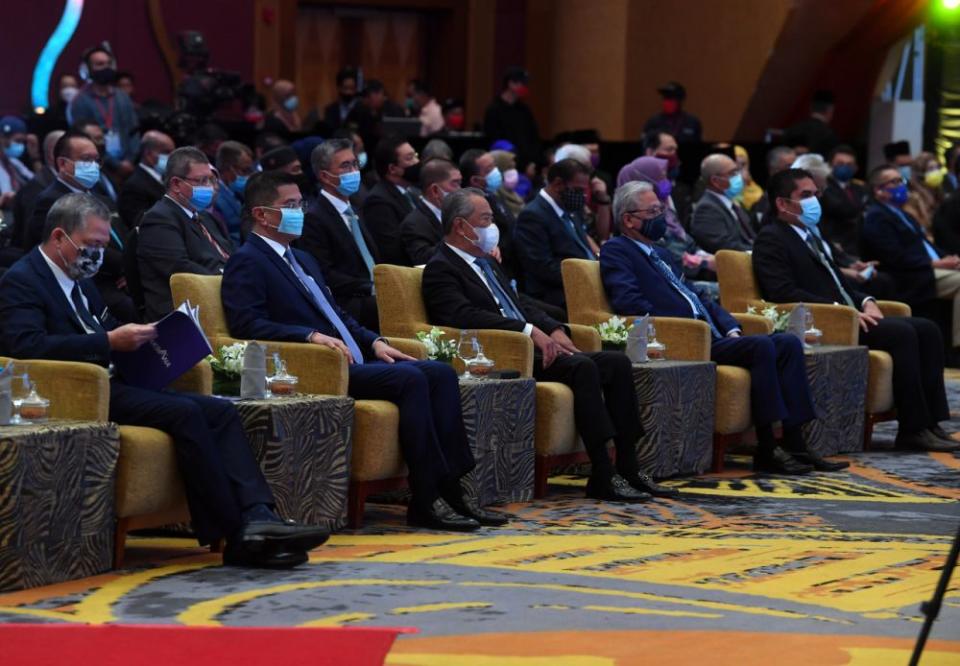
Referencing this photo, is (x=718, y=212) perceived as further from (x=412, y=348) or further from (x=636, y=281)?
(x=412, y=348)

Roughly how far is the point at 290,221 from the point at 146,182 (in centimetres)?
306

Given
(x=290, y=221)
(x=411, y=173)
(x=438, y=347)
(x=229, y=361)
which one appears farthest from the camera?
(x=411, y=173)

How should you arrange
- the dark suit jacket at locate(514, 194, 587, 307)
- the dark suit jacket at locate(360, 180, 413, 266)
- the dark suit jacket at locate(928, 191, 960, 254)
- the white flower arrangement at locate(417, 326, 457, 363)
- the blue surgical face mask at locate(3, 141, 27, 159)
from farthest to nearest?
1. the dark suit jacket at locate(928, 191, 960, 254)
2. the blue surgical face mask at locate(3, 141, 27, 159)
3. the dark suit jacket at locate(360, 180, 413, 266)
4. the dark suit jacket at locate(514, 194, 587, 307)
5. the white flower arrangement at locate(417, 326, 457, 363)

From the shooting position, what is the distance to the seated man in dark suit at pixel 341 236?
8.51 m

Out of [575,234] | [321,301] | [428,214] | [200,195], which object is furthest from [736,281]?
[321,301]

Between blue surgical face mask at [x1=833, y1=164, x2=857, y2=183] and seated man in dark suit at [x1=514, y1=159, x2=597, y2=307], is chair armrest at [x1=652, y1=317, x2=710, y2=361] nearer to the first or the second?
seated man in dark suit at [x1=514, y1=159, x2=597, y2=307]

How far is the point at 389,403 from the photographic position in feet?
21.7

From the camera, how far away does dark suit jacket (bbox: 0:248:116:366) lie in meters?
5.80

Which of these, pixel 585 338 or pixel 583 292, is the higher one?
pixel 583 292

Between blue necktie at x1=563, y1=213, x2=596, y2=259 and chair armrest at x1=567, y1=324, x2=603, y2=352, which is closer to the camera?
chair armrest at x1=567, y1=324, x2=603, y2=352

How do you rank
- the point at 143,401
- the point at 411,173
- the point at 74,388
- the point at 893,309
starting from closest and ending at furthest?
the point at 74,388, the point at 143,401, the point at 893,309, the point at 411,173

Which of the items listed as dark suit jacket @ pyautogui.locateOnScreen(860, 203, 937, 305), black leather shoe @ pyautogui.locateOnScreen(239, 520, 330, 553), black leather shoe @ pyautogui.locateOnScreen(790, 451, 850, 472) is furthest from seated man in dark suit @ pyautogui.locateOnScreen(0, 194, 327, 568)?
dark suit jacket @ pyautogui.locateOnScreen(860, 203, 937, 305)

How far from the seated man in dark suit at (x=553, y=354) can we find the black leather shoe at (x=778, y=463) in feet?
3.09

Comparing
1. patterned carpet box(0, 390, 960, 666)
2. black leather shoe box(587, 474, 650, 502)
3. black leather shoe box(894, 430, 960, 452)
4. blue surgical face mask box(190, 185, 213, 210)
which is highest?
blue surgical face mask box(190, 185, 213, 210)
